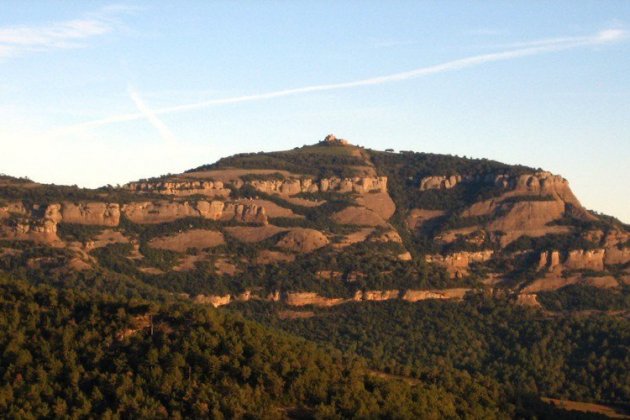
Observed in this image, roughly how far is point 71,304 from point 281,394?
2238cm

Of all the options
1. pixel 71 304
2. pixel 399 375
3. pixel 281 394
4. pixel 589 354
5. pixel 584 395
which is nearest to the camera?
pixel 281 394

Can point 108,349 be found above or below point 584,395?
above

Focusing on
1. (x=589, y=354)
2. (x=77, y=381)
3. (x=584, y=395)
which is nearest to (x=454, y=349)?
(x=589, y=354)

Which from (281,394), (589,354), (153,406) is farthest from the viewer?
(589,354)

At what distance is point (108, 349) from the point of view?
328 ft

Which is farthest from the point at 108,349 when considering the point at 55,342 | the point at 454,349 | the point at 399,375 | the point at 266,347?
the point at 454,349

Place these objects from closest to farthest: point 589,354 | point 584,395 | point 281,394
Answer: point 281,394, point 584,395, point 589,354

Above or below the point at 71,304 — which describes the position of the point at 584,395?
below

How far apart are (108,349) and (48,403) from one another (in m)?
8.24

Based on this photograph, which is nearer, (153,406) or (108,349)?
(153,406)

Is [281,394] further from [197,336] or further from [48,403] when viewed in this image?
[48,403]

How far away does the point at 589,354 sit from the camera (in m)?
185

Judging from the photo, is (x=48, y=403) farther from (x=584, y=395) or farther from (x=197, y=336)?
(x=584, y=395)

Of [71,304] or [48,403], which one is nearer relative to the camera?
[48,403]
